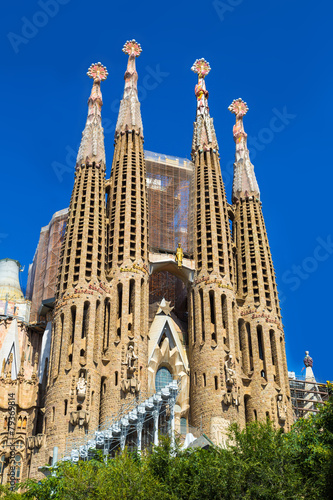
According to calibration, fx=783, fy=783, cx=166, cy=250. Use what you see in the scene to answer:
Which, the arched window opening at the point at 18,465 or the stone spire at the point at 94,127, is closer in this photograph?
the arched window opening at the point at 18,465

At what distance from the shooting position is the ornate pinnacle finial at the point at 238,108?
67375 millimetres

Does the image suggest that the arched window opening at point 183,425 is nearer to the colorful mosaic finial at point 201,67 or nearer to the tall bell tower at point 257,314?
the tall bell tower at point 257,314

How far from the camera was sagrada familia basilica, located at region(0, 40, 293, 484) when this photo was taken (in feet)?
156

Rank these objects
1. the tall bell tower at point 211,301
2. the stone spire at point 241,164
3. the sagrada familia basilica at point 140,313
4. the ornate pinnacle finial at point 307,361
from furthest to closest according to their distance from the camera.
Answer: the ornate pinnacle finial at point 307,361, the stone spire at point 241,164, the tall bell tower at point 211,301, the sagrada familia basilica at point 140,313

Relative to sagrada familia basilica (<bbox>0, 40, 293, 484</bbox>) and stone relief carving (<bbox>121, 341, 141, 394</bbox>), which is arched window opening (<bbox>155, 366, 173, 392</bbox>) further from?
stone relief carving (<bbox>121, 341, 141, 394</bbox>)

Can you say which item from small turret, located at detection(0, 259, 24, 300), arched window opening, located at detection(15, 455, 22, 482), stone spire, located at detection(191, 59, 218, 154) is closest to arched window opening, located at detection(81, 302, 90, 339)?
arched window opening, located at detection(15, 455, 22, 482)

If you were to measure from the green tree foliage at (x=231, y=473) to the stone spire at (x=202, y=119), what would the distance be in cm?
3378

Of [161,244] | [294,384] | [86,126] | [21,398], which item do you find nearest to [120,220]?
[161,244]

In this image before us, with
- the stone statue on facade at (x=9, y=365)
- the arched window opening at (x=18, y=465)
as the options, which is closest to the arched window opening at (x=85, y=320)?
the stone statue on facade at (x=9, y=365)

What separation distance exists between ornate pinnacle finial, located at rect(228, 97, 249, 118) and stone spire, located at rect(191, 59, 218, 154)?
2.91 meters

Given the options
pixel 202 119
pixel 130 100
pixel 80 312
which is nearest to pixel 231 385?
pixel 80 312

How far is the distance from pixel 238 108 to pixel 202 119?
4.84m

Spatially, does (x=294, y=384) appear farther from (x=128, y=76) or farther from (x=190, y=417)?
(x=128, y=76)

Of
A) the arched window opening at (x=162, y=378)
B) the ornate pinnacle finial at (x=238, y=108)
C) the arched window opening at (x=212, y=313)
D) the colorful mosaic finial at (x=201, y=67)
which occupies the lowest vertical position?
the arched window opening at (x=162, y=378)
